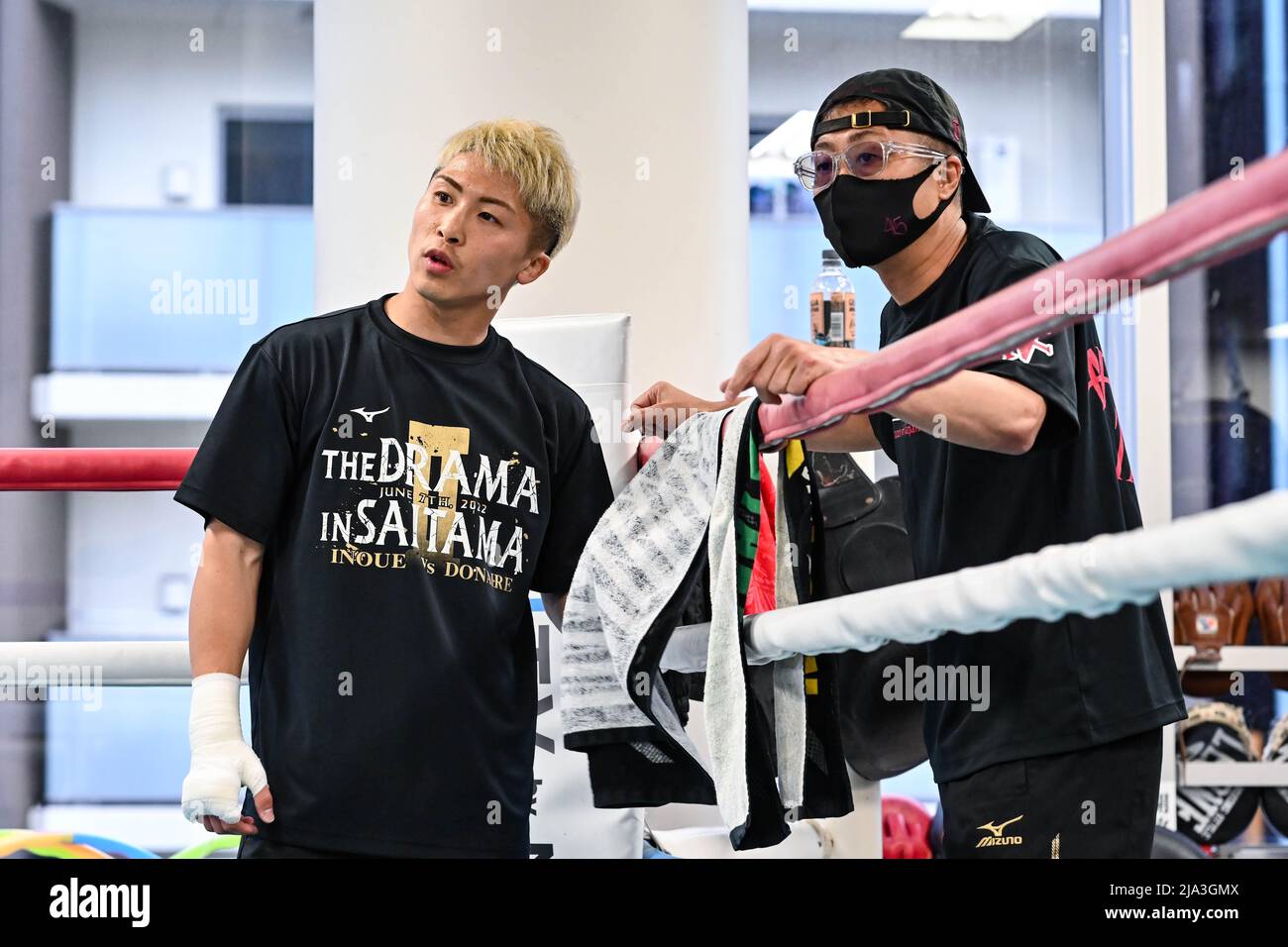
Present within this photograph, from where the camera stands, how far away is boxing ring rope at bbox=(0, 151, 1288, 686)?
646mm

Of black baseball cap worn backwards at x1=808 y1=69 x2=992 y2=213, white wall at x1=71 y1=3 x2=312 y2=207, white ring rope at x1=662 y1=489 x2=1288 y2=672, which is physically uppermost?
white wall at x1=71 y1=3 x2=312 y2=207

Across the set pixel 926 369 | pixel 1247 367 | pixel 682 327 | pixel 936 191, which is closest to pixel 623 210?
pixel 682 327

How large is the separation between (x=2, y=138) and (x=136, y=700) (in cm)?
220

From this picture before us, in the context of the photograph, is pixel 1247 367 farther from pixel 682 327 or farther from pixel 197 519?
pixel 197 519

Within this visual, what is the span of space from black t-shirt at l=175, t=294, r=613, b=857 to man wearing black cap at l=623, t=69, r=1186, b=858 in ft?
0.99

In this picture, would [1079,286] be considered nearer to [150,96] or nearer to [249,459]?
[249,459]

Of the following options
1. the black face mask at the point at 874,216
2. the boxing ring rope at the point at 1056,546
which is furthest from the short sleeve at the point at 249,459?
the black face mask at the point at 874,216

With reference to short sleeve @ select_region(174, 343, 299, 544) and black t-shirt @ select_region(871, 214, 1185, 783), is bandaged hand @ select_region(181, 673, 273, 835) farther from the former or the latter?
black t-shirt @ select_region(871, 214, 1185, 783)

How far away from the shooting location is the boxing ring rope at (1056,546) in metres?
0.65
